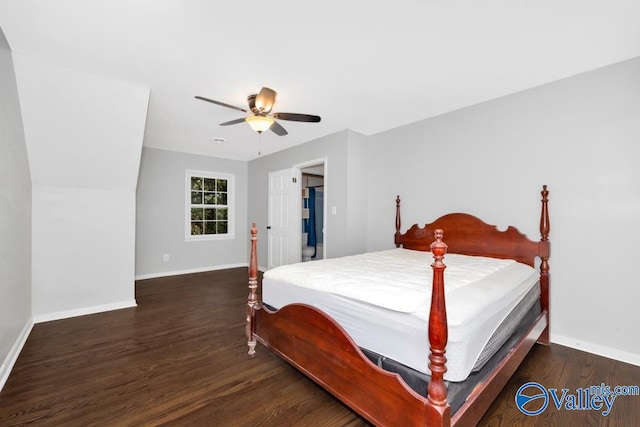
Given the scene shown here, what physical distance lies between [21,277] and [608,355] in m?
5.12

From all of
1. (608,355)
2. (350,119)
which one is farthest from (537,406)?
(350,119)

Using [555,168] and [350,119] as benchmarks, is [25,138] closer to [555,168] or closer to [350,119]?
[350,119]

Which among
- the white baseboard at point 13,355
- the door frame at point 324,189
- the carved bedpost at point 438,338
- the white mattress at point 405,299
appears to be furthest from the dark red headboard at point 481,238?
the white baseboard at point 13,355

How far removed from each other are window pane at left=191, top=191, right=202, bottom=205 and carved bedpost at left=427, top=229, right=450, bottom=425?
212 inches

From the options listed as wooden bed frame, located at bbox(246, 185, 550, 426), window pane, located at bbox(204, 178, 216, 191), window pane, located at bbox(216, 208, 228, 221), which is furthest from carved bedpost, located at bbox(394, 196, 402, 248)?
window pane, located at bbox(204, 178, 216, 191)

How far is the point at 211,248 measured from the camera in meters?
5.77

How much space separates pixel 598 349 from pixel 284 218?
418 centimetres

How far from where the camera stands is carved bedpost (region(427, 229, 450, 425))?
44.7 inches

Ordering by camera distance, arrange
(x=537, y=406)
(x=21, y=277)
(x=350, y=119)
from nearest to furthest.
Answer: (x=537, y=406), (x=21, y=277), (x=350, y=119)

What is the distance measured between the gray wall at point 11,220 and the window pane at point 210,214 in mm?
3057

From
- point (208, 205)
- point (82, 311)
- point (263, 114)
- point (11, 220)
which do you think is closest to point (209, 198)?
point (208, 205)

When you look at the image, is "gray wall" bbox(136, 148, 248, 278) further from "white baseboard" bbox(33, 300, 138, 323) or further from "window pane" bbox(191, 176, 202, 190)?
"white baseboard" bbox(33, 300, 138, 323)

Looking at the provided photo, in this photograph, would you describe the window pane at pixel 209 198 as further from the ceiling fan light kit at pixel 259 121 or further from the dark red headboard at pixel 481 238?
the dark red headboard at pixel 481 238

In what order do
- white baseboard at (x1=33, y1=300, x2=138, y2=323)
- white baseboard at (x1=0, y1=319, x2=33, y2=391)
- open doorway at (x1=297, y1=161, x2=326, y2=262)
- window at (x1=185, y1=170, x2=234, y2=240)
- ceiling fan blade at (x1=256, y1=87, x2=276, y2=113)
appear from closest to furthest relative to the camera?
white baseboard at (x1=0, y1=319, x2=33, y2=391)
ceiling fan blade at (x1=256, y1=87, x2=276, y2=113)
white baseboard at (x1=33, y1=300, x2=138, y2=323)
window at (x1=185, y1=170, x2=234, y2=240)
open doorway at (x1=297, y1=161, x2=326, y2=262)
